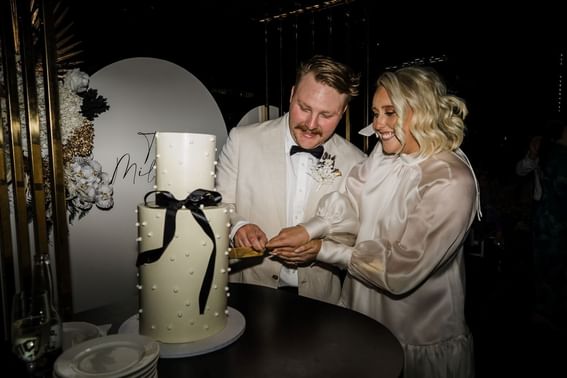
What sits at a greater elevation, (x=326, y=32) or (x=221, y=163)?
(x=326, y=32)

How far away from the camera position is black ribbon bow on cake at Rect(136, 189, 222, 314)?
45.5 inches

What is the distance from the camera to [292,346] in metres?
1.22

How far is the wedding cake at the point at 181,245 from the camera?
3.84 feet

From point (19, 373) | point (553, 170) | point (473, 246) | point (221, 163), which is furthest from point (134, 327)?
point (473, 246)

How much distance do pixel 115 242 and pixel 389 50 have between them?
12.5 ft

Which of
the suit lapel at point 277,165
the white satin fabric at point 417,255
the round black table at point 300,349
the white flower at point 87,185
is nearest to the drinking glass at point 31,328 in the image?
the round black table at point 300,349

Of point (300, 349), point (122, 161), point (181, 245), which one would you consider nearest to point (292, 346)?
point (300, 349)

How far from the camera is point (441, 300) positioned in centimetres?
183

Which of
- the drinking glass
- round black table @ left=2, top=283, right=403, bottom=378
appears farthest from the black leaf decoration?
the drinking glass

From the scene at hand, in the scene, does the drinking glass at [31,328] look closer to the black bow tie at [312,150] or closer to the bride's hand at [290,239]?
the bride's hand at [290,239]

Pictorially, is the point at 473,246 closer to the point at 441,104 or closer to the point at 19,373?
the point at 441,104

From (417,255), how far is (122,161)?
2.41 metres

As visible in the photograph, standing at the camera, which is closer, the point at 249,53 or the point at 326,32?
the point at 249,53

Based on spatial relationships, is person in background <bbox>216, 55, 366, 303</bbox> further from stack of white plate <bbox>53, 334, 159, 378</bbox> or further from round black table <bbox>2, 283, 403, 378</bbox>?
stack of white plate <bbox>53, 334, 159, 378</bbox>
